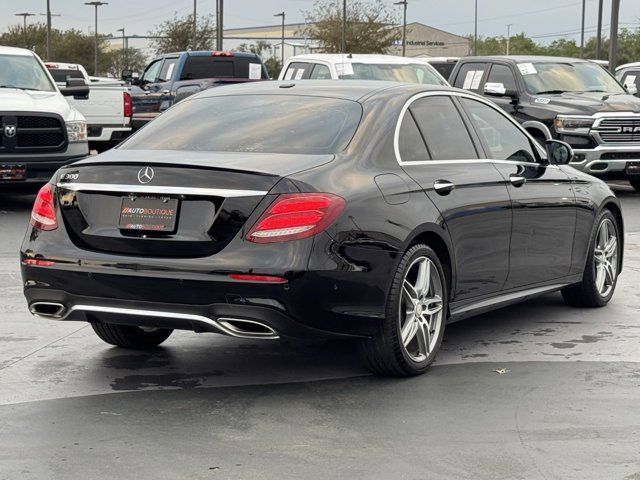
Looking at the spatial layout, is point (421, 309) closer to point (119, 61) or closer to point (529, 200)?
point (529, 200)

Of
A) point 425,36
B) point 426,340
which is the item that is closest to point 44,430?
point 426,340

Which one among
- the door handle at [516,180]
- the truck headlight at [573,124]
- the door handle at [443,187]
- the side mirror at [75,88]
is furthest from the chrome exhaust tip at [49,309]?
the truck headlight at [573,124]

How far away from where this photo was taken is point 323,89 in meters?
7.20

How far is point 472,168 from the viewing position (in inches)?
288

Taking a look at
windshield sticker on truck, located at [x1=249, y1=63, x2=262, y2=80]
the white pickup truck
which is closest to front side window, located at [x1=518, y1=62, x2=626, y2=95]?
the white pickup truck

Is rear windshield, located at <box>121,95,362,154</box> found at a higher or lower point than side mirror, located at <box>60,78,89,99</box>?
higher

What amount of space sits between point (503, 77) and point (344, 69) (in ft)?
7.73

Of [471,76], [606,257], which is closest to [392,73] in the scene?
[471,76]

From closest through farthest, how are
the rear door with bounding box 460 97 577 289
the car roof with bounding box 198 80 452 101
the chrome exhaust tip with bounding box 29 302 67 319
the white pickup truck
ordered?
the chrome exhaust tip with bounding box 29 302 67 319
the car roof with bounding box 198 80 452 101
the rear door with bounding box 460 97 577 289
the white pickup truck

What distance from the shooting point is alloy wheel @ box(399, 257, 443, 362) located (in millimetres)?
6531

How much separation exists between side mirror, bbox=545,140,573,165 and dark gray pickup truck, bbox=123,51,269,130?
16.6 m

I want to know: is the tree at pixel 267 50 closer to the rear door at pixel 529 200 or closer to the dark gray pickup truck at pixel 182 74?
the dark gray pickup truck at pixel 182 74

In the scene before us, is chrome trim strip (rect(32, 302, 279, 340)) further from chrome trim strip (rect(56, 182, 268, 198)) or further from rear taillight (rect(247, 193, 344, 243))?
chrome trim strip (rect(56, 182, 268, 198))

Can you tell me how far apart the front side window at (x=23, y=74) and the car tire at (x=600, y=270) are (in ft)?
31.0
